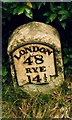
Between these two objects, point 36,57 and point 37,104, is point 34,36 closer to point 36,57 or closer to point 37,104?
point 36,57

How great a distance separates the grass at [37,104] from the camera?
4.04 meters

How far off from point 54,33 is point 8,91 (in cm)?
92

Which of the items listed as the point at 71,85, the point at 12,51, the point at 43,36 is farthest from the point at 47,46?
the point at 71,85

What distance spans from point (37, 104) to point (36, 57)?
0.56 metres

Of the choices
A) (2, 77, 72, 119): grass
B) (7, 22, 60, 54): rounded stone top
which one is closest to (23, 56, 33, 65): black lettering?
(7, 22, 60, 54): rounded stone top

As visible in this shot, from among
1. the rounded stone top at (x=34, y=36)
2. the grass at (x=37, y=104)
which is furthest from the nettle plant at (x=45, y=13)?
the grass at (x=37, y=104)

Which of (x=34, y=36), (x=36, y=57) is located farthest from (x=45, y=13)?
(x=36, y=57)

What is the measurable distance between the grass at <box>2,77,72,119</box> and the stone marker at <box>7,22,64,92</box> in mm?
109

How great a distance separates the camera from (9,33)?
464 centimetres

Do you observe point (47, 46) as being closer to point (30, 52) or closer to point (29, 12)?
point (30, 52)

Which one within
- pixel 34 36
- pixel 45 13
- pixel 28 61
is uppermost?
pixel 45 13

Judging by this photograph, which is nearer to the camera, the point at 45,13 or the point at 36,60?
the point at 36,60

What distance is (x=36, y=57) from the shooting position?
159 inches

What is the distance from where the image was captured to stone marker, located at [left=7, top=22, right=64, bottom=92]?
399cm
